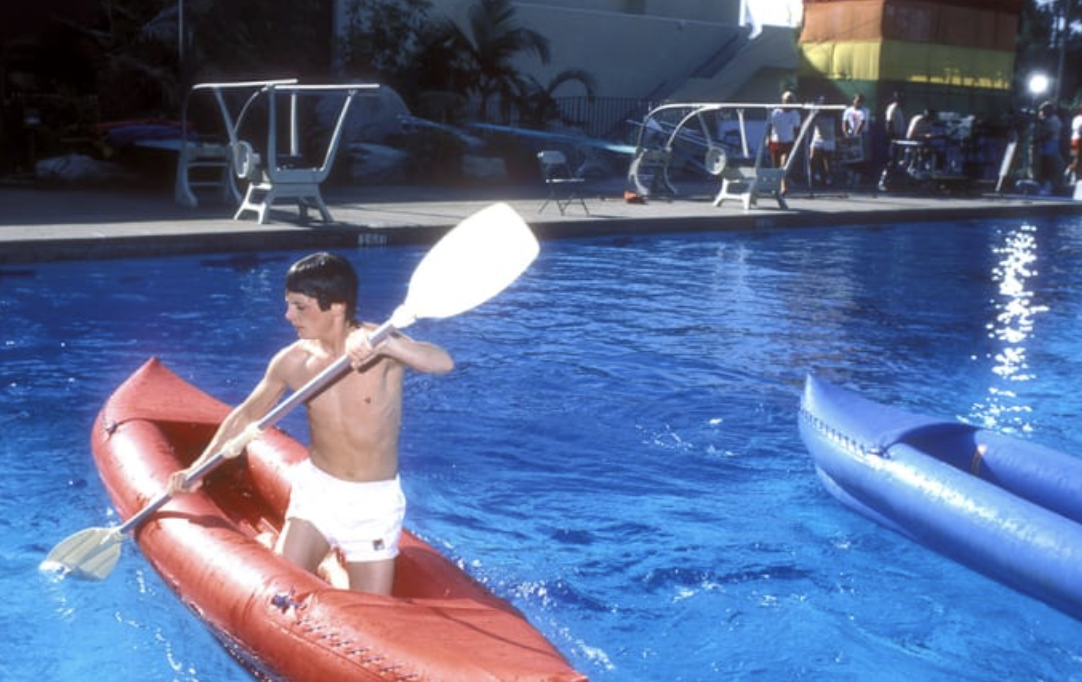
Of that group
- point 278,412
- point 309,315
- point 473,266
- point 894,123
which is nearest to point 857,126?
point 894,123

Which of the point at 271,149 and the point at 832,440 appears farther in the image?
the point at 271,149

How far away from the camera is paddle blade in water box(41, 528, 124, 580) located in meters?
4.16

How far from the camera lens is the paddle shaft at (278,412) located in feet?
11.3

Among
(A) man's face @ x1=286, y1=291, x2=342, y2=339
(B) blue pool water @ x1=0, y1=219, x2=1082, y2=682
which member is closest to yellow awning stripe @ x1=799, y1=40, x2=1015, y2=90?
(B) blue pool water @ x1=0, y1=219, x2=1082, y2=682

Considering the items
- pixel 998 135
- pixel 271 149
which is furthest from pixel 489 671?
pixel 998 135

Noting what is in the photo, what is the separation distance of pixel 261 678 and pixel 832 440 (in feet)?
8.51

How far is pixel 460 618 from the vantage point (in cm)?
334

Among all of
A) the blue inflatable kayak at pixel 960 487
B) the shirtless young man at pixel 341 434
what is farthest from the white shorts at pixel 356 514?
the blue inflatable kayak at pixel 960 487

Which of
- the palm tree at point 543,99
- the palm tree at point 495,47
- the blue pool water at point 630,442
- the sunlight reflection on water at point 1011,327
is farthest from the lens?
the palm tree at point 543,99

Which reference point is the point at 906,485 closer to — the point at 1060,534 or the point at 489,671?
the point at 1060,534

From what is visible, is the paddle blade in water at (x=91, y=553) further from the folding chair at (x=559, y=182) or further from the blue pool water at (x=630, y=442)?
the folding chair at (x=559, y=182)

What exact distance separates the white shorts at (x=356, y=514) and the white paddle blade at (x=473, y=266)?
1.93ft

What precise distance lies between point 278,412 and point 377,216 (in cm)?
946

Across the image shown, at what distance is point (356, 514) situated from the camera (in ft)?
12.4
